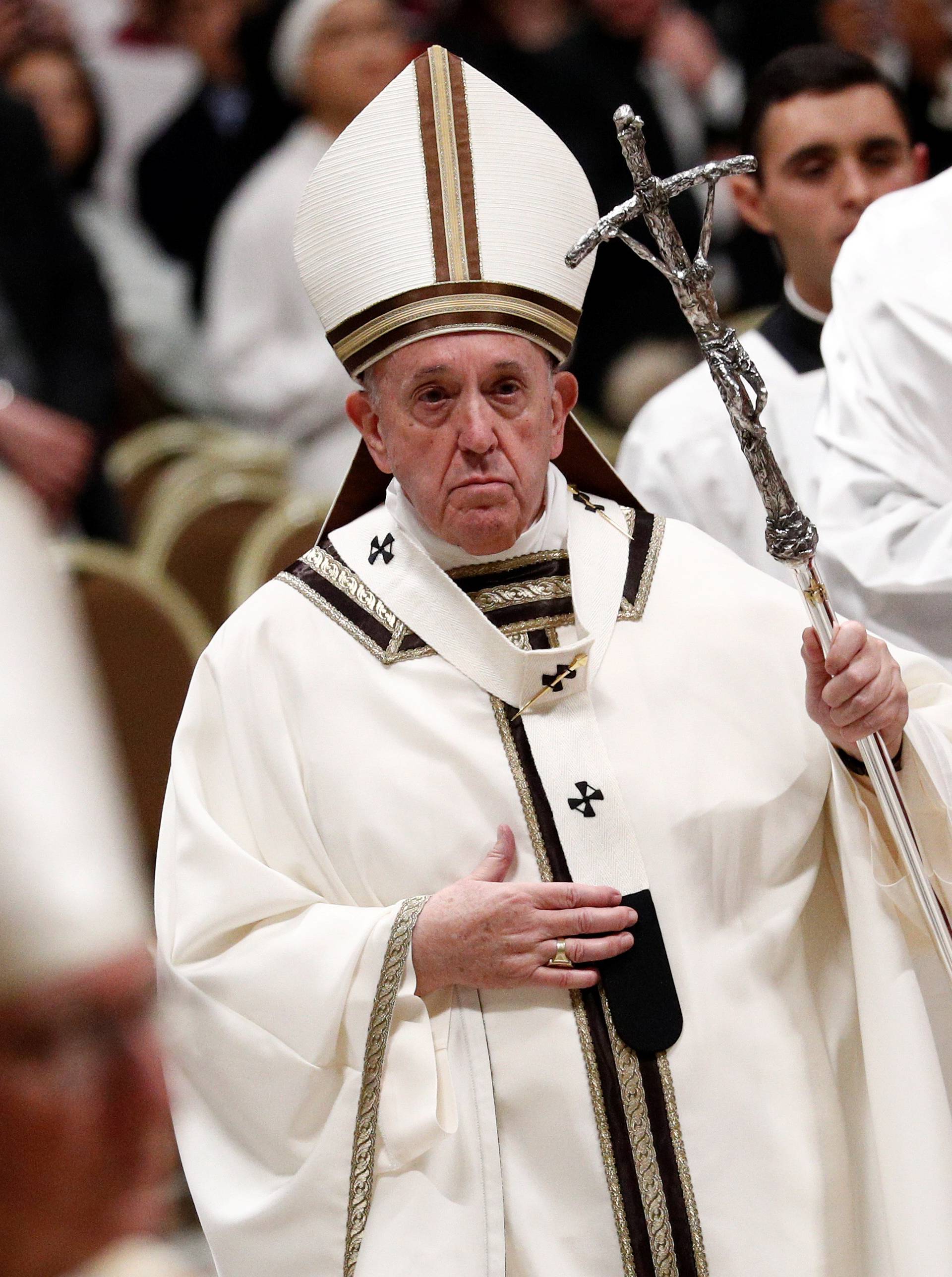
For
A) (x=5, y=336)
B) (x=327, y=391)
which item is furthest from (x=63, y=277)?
(x=327, y=391)

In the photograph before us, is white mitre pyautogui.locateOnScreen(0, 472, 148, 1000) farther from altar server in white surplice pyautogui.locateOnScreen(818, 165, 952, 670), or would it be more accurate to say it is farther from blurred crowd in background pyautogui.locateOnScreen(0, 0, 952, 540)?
blurred crowd in background pyautogui.locateOnScreen(0, 0, 952, 540)

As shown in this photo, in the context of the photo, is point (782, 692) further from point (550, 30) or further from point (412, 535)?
point (550, 30)

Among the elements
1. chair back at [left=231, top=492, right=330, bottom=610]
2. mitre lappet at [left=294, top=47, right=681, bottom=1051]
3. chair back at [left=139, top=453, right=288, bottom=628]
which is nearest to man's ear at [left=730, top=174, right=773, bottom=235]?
chair back at [left=231, top=492, right=330, bottom=610]

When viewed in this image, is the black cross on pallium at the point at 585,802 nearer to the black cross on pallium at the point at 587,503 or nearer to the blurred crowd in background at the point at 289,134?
the black cross on pallium at the point at 587,503

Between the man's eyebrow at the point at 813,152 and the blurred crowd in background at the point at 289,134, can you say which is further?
the blurred crowd in background at the point at 289,134

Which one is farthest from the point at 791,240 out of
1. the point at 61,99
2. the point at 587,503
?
the point at 61,99

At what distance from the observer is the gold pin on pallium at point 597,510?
274 cm

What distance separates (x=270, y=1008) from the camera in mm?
2438

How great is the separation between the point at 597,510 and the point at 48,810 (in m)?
2.05

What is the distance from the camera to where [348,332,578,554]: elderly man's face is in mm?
2527

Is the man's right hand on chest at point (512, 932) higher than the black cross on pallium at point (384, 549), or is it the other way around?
the black cross on pallium at point (384, 549)

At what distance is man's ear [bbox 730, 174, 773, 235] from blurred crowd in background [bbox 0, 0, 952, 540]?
199 centimetres

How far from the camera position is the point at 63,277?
5.64m

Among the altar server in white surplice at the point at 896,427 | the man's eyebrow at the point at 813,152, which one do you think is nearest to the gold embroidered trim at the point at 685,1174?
the altar server in white surplice at the point at 896,427
